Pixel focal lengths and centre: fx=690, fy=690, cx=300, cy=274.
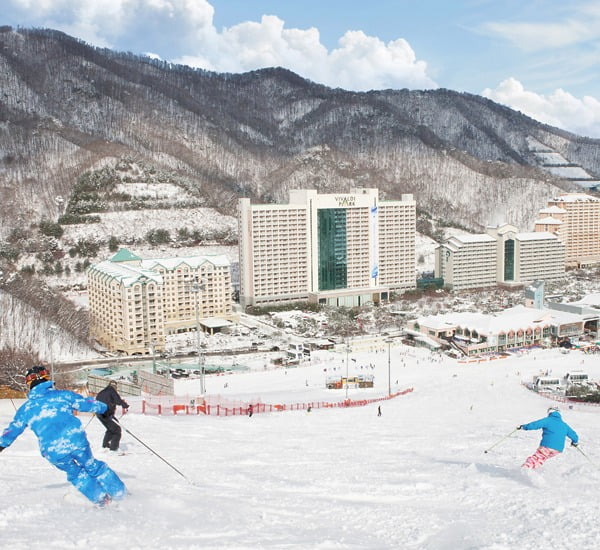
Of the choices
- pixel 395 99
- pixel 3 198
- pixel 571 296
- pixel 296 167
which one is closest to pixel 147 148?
pixel 296 167

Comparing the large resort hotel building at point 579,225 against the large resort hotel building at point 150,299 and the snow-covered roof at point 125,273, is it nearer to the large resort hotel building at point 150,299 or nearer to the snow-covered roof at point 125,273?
the large resort hotel building at point 150,299

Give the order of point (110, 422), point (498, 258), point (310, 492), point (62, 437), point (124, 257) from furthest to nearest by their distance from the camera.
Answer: point (498, 258) → point (124, 257) → point (110, 422) → point (310, 492) → point (62, 437)

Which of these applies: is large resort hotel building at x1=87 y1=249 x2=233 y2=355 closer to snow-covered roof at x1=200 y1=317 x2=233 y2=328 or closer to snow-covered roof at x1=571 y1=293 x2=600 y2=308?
snow-covered roof at x1=200 y1=317 x2=233 y2=328

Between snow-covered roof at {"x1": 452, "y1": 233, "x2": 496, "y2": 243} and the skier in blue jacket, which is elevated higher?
snow-covered roof at {"x1": 452, "y1": 233, "x2": 496, "y2": 243}

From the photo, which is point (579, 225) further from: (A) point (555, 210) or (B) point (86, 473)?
(B) point (86, 473)

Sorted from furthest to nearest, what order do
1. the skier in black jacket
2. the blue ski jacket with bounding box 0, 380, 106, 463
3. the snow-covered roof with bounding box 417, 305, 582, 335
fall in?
the snow-covered roof with bounding box 417, 305, 582, 335
the skier in black jacket
the blue ski jacket with bounding box 0, 380, 106, 463

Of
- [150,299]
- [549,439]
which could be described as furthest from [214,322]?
[549,439]

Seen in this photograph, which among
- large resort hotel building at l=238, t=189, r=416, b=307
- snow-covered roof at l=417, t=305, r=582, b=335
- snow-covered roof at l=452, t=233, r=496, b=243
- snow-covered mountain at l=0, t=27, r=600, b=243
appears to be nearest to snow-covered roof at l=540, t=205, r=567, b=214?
snow-covered roof at l=452, t=233, r=496, b=243
